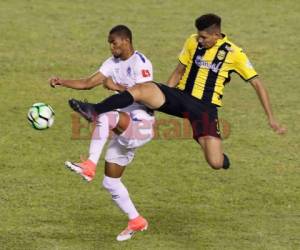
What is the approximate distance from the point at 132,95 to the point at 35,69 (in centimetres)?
1112

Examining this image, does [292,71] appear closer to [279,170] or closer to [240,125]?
[240,125]

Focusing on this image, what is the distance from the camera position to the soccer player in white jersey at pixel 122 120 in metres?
15.1

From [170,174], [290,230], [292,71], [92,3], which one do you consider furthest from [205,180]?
[92,3]

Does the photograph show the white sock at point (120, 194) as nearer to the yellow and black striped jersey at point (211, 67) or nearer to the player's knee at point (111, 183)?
the player's knee at point (111, 183)

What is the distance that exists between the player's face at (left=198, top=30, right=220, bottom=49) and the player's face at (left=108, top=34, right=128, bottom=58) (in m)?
1.31

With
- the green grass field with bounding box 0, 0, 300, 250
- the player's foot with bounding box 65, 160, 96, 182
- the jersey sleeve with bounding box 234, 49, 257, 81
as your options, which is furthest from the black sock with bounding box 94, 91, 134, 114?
the green grass field with bounding box 0, 0, 300, 250

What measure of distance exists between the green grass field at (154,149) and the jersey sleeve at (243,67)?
2.68 metres

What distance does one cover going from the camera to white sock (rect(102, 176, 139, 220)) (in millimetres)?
16125

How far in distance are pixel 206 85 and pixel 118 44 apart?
1.78 m

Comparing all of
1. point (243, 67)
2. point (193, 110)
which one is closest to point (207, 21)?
point (243, 67)

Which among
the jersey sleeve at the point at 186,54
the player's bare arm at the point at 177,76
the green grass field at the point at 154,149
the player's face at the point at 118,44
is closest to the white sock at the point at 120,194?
the green grass field at the point at 154,149

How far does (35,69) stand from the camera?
84.6 ft

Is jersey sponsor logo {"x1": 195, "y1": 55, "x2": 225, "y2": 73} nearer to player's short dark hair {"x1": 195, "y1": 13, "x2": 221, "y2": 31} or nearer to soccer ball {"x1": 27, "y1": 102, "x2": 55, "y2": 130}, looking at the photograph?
player's short dark hair {"x1": 195, "y1": 13, "x2": 221, "y2": 31}

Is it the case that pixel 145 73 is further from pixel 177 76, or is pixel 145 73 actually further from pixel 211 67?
pixel 211 67
